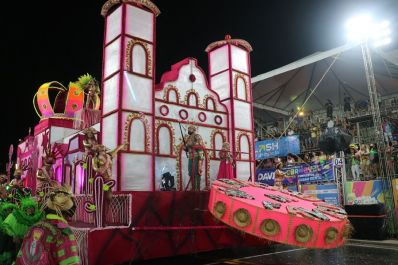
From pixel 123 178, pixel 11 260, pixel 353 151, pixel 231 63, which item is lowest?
pixel 11 260

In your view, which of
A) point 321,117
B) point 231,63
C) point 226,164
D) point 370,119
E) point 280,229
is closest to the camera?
point 280,229

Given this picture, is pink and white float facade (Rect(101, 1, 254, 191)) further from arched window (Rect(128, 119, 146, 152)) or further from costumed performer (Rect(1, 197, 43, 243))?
costumed performer (Rect(1, 197, 43, 243))

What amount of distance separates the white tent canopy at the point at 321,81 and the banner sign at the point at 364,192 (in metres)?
6.45

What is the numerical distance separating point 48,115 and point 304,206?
12443mm

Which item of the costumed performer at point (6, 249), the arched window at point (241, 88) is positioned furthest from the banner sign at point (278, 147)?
the costumed performer at point (6, 249)

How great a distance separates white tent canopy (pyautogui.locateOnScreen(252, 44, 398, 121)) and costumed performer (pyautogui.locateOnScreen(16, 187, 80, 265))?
54.3 ft

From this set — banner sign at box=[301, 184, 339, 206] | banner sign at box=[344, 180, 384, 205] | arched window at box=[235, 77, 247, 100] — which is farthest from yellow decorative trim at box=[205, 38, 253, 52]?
banner sign at box=[344, 180, 384, 205]

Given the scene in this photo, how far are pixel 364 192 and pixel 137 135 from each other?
10.1m

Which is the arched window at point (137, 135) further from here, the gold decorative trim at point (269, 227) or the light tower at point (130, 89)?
the gold decorative trim at point (269, 227)

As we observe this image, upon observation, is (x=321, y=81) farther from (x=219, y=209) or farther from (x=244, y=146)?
(x=219, y=209)

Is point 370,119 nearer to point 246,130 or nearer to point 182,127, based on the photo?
point 246,130

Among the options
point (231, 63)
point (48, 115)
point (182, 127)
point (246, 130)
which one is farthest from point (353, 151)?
point (48, 115)

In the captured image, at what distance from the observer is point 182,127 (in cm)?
1262

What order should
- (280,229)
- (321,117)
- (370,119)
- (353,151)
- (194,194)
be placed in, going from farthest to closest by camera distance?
(321,117) → (370,119) → (353,151) → (194,194) → (280,229)
